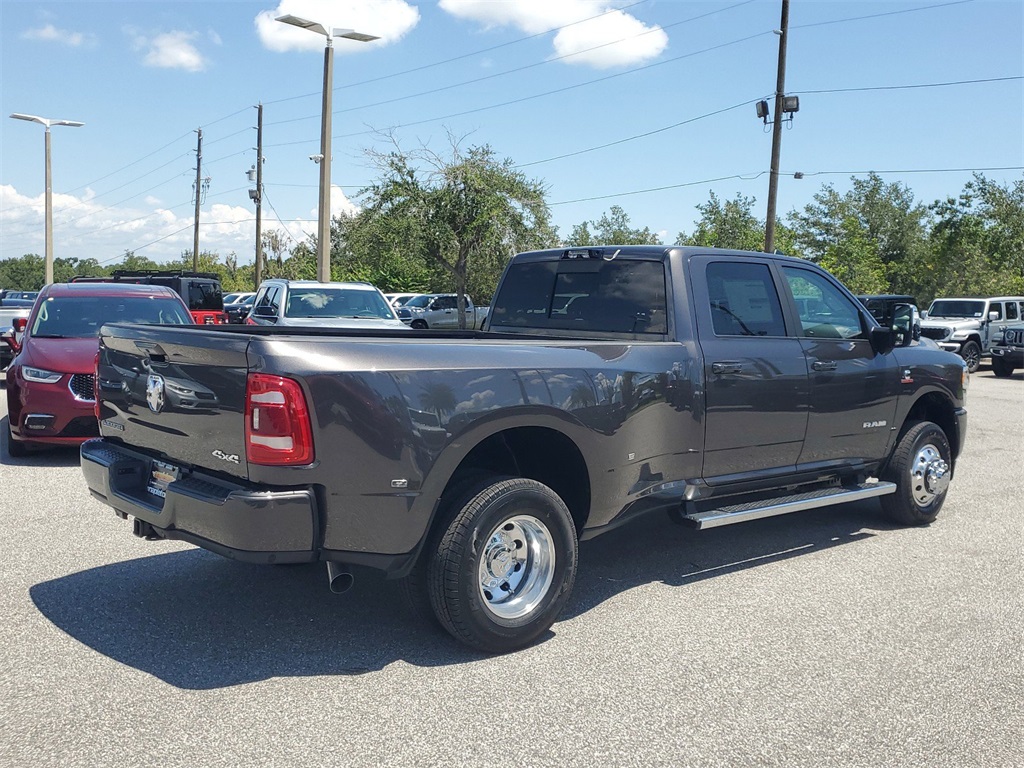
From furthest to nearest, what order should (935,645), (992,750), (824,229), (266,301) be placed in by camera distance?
1. (824,229)
2. (266,301)
3. (935,645)
4. (992,750)

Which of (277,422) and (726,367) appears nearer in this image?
(277,422)

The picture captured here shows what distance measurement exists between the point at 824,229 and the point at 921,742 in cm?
6602

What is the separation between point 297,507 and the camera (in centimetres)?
389

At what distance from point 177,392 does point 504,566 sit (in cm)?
169

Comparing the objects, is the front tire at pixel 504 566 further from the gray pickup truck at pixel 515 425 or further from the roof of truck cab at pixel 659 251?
the roof of truck cab at pixel 659 251

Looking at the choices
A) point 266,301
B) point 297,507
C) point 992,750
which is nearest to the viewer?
point 992,750

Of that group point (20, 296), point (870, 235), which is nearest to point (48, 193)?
point (20, 296)

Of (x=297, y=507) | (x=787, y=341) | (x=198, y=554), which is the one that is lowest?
(x=198, y=554)

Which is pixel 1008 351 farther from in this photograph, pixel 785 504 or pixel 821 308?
pixel 785 504

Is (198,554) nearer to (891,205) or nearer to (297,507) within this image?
(297,507)

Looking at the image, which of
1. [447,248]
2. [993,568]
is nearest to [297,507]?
[993,568]

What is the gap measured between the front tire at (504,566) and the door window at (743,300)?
5.72ft

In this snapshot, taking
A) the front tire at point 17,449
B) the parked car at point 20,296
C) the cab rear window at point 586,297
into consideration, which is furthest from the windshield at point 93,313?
the parked car at point 20,296

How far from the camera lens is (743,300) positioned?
→ 235 inches
